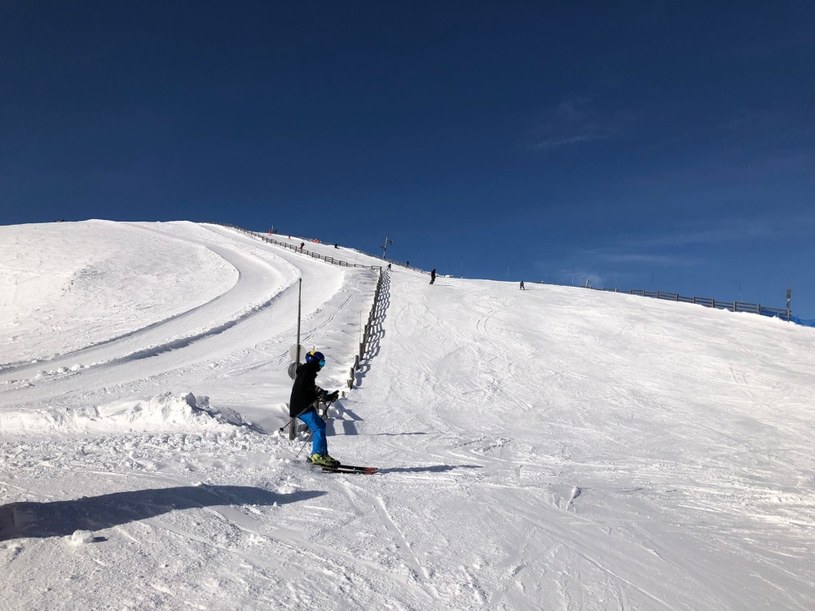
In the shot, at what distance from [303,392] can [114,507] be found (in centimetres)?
286

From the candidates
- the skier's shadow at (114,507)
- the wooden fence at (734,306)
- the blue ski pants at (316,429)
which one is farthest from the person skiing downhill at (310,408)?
the wooden fence at (734,306)

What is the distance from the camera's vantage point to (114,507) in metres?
5.12

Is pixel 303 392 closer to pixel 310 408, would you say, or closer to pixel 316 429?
pixel 310 408

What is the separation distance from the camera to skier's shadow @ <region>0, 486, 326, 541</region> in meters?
4.50

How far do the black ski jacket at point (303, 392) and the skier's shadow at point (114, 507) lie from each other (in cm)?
144

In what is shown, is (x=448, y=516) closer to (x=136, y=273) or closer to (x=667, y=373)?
(x=667, y=373)

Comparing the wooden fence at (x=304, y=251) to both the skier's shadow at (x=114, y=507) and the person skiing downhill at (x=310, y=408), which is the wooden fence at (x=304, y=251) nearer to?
the person skiing downhill at (x=310, y=408)

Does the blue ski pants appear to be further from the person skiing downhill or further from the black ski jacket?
the black ski jacket

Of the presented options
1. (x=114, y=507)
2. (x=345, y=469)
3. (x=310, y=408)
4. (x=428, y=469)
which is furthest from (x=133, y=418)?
(x=428, y=469)

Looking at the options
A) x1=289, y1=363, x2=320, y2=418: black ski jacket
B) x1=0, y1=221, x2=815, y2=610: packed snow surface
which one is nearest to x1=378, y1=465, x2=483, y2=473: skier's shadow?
x1=0, y1=221, x2=815, y2=610: packed snow surface

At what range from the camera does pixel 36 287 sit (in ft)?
119

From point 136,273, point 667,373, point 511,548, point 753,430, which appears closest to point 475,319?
point 667,373

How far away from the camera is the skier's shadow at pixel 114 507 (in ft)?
14.8

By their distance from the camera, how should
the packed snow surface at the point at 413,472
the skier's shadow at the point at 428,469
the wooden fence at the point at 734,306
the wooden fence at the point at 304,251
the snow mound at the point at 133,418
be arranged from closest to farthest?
1. the packed snow surface at the point at 413,472
2. the skier's shadow at the point at 428,469
3. the snow mound at the point at 133,418
4. the wooden fence at the point at 734,306
5. the wooden fence at the point at 304,251
